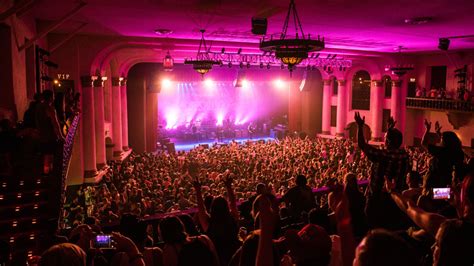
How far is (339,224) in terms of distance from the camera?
2182mm

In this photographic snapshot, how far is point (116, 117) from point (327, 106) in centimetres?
1395

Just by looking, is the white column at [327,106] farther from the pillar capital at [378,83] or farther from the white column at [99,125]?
the white column at [99,125]

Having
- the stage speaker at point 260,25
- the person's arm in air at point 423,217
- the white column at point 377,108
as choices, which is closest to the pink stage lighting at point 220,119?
the white column at point 377,108

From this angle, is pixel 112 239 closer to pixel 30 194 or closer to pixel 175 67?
pixel 30 194

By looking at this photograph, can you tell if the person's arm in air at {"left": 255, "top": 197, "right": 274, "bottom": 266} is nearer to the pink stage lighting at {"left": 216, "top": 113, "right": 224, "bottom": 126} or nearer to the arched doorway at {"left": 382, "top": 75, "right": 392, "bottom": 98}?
the arched doorway at {"left": 382, "top": 75, "right": 392, "bottom": 98}

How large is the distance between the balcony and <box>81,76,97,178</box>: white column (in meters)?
15.4

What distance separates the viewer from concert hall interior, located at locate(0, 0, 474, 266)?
2705 mm

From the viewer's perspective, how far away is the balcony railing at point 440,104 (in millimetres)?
17906

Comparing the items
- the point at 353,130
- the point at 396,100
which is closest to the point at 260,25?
the point at 396,100

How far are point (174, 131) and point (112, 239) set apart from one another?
2592 centimetres

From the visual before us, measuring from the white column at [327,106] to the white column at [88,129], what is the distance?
16294 mm

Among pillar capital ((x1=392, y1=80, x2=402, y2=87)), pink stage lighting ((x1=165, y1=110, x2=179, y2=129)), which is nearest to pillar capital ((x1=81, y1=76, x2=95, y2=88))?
pink stage lighting ((x1=165, y1=110, x2=179, y2=129))

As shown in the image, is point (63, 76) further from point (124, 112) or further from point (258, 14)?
point (258, 14)

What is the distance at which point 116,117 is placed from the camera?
1725cm
